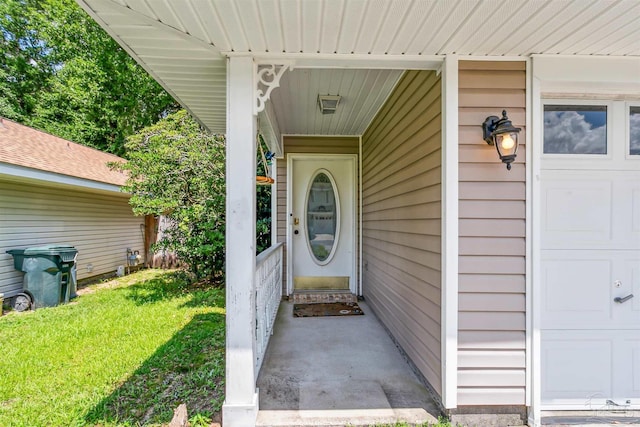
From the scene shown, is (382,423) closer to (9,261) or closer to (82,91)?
(9,261)

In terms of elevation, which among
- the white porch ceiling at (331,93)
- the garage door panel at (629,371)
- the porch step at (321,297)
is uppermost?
the white porch ceiling at (331,93)

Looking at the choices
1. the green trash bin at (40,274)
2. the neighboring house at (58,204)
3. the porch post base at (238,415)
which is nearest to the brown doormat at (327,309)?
the porch post base at (238,415)

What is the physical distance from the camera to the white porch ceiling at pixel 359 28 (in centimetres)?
148

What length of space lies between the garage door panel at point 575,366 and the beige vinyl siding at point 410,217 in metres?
0.75

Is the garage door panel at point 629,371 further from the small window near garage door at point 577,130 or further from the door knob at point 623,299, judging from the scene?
the small window near garage door at point 577,130

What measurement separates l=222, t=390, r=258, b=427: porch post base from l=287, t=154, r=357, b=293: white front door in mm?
2927

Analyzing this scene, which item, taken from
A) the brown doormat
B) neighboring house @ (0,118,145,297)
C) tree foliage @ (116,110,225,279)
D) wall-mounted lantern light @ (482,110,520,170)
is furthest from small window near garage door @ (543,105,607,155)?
neighboring house @ (0,118,145,297)

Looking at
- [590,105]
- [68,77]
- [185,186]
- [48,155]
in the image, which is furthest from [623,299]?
[68,77]

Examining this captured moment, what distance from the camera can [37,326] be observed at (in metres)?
3.97

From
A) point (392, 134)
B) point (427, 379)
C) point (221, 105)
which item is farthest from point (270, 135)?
point (427, 379)

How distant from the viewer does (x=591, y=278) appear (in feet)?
6.70

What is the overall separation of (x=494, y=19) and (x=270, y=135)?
2.67m

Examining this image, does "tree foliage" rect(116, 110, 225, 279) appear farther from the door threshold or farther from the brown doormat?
the door threshold

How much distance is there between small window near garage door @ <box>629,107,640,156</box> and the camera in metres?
2.07
